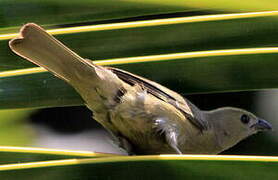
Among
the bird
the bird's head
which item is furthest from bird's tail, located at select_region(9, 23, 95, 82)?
the bird's head

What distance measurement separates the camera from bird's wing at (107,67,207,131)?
3116 mm

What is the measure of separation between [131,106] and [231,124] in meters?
1.13

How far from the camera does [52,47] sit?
2688mm

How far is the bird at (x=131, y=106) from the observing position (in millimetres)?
2713

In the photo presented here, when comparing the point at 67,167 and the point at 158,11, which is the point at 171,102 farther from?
the point at 67,167

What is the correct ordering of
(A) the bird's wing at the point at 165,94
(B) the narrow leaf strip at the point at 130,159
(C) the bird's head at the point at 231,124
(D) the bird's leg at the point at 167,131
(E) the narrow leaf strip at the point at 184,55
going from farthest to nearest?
(C) the bird's head at the point at 231,124 < (D) the bird's leg at the point at 167,131 < (A) the bird's wing at the point at 165,94 < (E) the narrow leaf strip at the point at 184,55 < (B) the narrow leaf strip at the point at 130,159

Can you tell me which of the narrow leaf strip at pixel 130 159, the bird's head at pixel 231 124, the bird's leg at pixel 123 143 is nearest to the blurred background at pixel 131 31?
the narrow leaf strip at pixel 130 159

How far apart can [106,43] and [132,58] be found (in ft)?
0.56

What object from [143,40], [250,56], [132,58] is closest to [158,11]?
[143,40]

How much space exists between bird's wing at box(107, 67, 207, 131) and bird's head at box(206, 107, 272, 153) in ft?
0.90

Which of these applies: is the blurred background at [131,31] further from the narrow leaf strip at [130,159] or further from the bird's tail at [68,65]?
the narrow leaf strip at [130,159]

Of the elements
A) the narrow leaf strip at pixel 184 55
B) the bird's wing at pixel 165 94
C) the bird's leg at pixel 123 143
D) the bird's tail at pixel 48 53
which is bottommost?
the bird's leg at pixel 123 143

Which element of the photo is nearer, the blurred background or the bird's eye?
the blurred background

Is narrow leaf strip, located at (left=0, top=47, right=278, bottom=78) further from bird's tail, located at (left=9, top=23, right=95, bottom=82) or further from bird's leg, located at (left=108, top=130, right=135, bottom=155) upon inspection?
bird's leg, located at (left=108, top=130, right=135, bottom=155)
